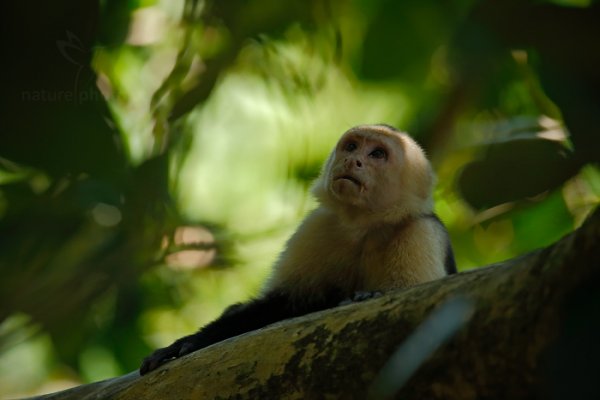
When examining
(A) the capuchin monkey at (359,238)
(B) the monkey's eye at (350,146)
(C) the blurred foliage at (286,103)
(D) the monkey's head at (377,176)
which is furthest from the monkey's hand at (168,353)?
(B) the monkey's eye at (350,146)

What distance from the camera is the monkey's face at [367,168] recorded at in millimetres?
3629

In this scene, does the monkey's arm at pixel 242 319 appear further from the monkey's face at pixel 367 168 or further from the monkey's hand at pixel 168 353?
the monkey's face at pixel 367 168

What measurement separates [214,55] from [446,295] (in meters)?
0.88

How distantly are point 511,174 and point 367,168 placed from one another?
2875mm

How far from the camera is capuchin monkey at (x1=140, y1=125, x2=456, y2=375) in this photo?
339 cm

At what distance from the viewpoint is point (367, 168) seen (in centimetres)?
372

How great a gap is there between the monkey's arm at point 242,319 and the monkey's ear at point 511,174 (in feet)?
7.30

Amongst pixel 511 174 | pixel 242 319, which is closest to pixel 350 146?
pixel 242 319

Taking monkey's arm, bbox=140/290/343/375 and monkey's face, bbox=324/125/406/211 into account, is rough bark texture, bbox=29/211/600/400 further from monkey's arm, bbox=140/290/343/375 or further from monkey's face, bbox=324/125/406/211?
monkey's face, bbox=324/125/406/211

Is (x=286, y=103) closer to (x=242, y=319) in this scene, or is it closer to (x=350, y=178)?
(x=242, y=319)

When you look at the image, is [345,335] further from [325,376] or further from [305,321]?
[305,321]

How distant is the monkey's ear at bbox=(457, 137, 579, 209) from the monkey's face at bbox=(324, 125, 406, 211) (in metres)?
2.72

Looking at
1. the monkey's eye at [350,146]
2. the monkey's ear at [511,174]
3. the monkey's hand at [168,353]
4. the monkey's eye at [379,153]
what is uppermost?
the monkey's ear at [511,174]

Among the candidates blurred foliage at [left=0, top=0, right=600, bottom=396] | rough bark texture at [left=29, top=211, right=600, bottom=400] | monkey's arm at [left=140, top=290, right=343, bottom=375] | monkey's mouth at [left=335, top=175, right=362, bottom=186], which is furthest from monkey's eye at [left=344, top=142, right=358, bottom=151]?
rough bark texture at [left=29, top=211, right=600, bottom=400]
